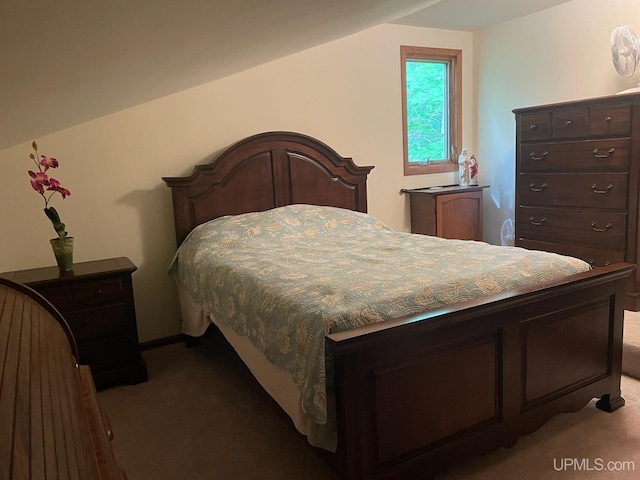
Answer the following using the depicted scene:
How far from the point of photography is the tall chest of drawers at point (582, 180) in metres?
3.02

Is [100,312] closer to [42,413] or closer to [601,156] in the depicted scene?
[42,413]

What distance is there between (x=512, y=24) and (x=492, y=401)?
11.8 feet

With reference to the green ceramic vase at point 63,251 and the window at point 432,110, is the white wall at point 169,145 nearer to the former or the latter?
the window at point 432,110

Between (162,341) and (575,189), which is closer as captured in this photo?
(575,189)

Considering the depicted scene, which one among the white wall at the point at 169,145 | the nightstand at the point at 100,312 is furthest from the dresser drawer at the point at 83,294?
the white wall at the point at 169,145

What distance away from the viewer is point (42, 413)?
69cm

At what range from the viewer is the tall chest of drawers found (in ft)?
9.92

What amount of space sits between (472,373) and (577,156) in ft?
7.04

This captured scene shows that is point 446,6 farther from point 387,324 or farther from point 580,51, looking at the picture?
point 387,324

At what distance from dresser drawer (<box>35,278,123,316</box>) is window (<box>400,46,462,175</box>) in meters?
2.69

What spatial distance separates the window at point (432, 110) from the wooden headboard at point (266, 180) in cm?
75

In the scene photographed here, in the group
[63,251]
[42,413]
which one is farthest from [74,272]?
[42,413]

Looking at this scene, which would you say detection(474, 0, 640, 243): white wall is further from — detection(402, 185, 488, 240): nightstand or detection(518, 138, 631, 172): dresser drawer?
detection(518, 138, 631, 172): dresser drawer

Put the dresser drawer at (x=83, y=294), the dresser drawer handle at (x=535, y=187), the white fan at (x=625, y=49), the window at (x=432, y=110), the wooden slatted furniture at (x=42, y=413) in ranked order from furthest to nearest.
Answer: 1. the window at (x=432, y=110)
2. the dresser drawer handle at (x=535, y=187)
3. the white fan at (x=625, y=49)
4. the dresser drawer at (x=83, y=294)
5. the wooden slatted furniture at (x=42, y=413)
